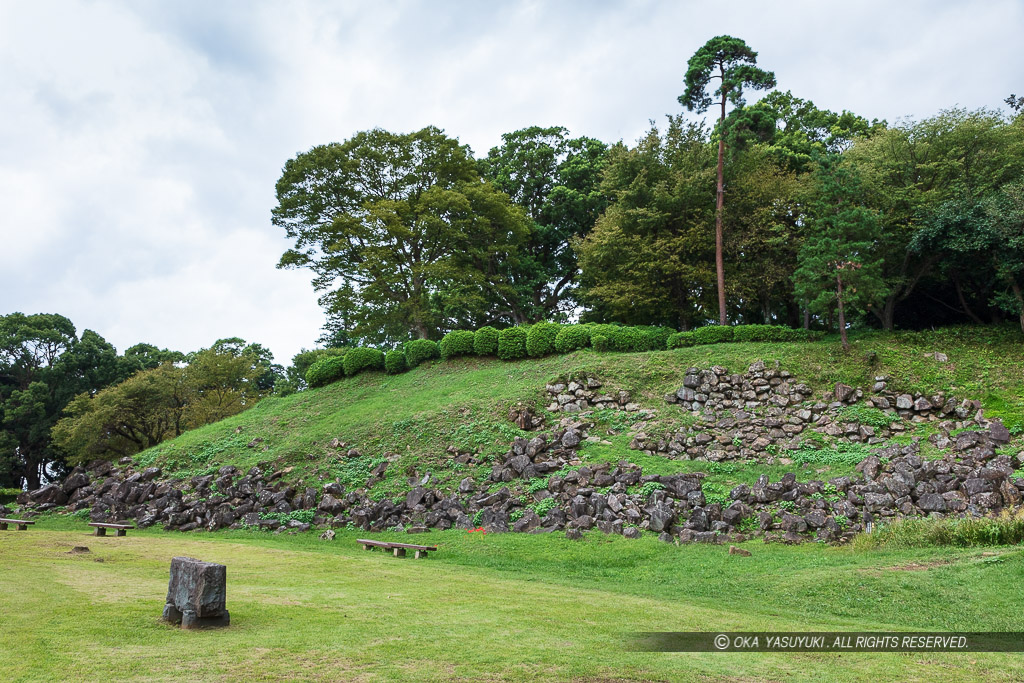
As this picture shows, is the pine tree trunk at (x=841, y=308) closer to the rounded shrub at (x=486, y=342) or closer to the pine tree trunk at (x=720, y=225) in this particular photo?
the pine tree trunk at (x=720, y=225)

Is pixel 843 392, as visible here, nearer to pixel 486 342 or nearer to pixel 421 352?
pixel 486 342

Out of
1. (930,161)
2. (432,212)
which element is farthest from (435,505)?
(930,161)

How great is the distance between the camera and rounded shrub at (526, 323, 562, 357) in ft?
86.0

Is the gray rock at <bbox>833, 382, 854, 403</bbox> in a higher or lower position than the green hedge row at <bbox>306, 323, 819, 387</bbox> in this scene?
lower

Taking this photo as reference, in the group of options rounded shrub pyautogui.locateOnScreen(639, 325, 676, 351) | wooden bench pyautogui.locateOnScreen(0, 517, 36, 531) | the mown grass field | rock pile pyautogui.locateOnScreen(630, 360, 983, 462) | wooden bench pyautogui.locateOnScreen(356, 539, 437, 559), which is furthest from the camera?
rounded shrub pyautogui.locateOnScreen(639, 325, 676, 351)

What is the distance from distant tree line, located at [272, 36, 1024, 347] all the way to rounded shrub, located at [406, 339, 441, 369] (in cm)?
238

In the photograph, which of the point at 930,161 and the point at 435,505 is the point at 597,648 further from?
the point at 930,161

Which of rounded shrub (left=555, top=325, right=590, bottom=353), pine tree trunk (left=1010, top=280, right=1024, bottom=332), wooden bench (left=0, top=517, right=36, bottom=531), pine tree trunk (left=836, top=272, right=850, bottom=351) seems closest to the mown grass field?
pine tree trunk (left=836, top=272, right=850, bottom=351)

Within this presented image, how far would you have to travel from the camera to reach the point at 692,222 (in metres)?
28.5

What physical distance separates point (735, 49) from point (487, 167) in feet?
57.1

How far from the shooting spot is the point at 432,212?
103 feet

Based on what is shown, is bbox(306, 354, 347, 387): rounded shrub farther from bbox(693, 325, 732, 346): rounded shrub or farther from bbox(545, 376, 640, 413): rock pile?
bbox(693, 325, 732, 346): rounded shrub

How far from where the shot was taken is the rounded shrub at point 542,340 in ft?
86.0

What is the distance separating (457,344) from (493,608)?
68.8 ft
